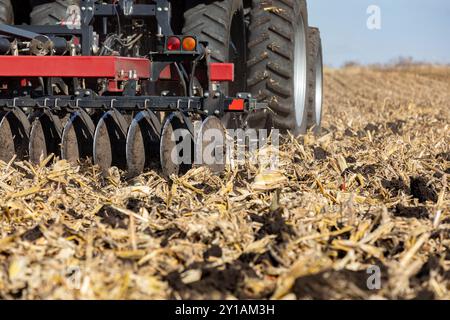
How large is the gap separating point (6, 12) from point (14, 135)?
1339mm

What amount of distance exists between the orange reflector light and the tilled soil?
0.94m

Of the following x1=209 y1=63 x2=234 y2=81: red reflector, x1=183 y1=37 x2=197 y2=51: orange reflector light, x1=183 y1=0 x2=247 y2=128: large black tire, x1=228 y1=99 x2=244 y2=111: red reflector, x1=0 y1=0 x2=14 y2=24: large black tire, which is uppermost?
x1=0 y1=0 x2=14 y2=24: large black tire

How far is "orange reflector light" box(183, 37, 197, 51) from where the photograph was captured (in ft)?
16.9

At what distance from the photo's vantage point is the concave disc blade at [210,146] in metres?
4.67

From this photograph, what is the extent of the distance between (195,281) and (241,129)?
3.14m

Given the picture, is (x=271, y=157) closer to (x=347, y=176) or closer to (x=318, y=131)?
(x=347, y=176)

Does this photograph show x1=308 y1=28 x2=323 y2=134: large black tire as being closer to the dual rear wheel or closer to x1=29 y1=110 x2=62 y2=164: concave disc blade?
the dual rear wheel

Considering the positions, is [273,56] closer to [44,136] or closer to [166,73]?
[166,73]

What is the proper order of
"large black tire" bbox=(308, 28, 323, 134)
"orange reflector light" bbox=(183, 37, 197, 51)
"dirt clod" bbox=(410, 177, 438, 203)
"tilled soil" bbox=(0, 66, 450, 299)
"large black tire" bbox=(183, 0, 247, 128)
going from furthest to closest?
"large black tire" bbox=(308, 28, 323, 134) < "large black tire" bbox=(183, 0, 247, 128) < "orange reflector light" bbox=(183, 37, 197, 51) < "dirt clod" bbox=(410, 177, 438, 203) < "tilled soil" bbox=(0, 66, 450, 299)

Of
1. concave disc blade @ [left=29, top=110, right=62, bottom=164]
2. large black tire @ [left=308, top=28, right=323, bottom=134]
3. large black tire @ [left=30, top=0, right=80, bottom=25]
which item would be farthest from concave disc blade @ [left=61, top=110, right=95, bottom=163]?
large black tire @ [left=308, top=28, right=323, bottom=134]

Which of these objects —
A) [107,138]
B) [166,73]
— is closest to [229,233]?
[107,138]

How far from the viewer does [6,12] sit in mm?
6023

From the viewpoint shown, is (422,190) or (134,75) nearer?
(422,190)

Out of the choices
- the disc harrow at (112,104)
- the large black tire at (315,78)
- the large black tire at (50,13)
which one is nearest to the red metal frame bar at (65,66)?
the disc harrow at (112,104)
